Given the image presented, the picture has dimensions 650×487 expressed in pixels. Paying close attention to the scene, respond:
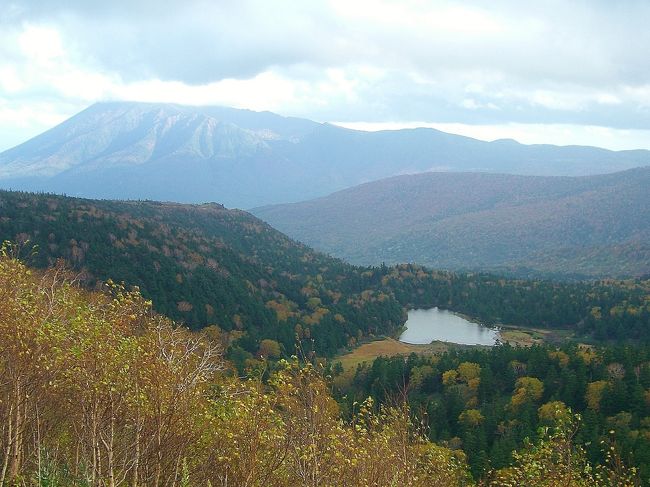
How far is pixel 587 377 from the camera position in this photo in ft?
239

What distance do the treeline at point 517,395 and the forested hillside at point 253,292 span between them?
2574 cm

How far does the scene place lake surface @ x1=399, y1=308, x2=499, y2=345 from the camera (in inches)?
5679

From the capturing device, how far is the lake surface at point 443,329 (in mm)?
144250

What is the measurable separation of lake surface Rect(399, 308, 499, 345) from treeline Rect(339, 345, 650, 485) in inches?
1989

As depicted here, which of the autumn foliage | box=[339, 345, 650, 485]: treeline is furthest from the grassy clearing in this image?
the autumn foliage

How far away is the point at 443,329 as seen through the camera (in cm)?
15850

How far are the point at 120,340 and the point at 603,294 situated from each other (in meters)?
162

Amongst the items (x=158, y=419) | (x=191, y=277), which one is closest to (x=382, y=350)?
(x=191, y=277)

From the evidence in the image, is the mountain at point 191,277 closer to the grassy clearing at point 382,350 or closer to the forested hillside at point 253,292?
the forested hillside at point 253,292

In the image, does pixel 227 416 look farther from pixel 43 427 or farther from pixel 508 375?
pixel 508 375

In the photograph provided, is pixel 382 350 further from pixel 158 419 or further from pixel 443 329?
pixel 158 419

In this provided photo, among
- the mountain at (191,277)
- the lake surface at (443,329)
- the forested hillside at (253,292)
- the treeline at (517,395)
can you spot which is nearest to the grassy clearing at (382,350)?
the forested hillside at (253,292)

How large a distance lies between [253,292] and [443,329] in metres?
55.1

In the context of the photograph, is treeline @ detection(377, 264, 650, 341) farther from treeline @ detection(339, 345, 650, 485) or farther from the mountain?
treeline @ detection(339, 345, 650, 485)
